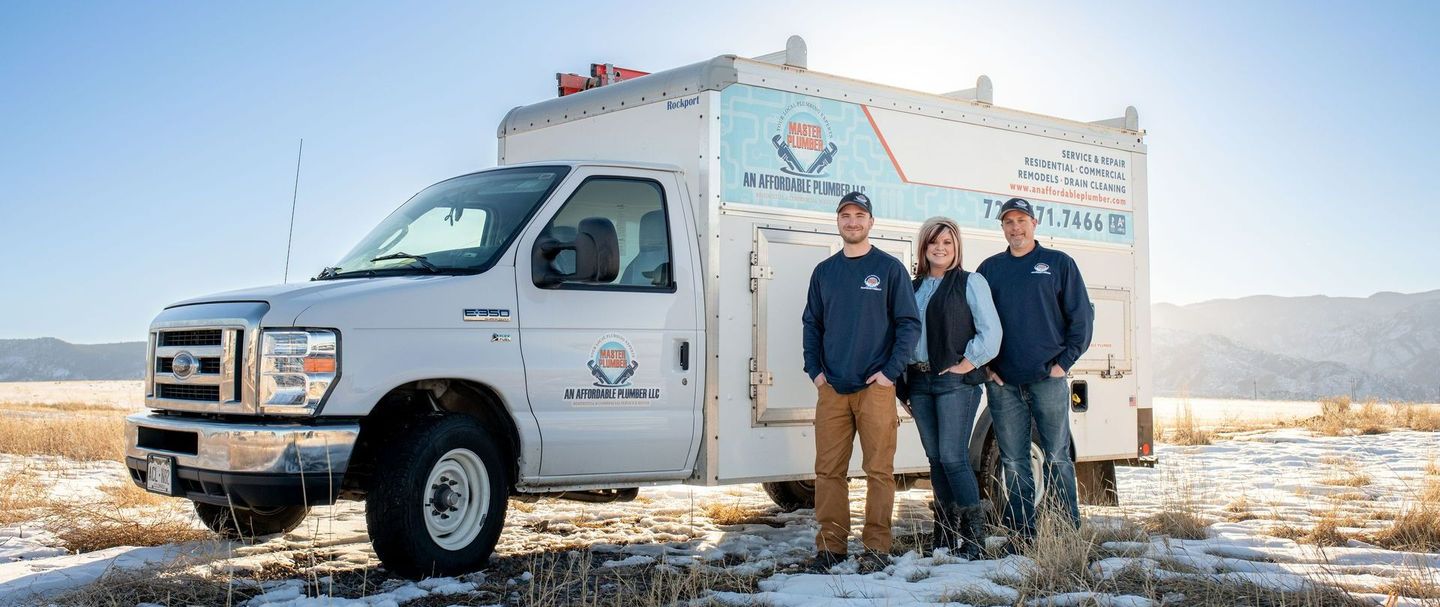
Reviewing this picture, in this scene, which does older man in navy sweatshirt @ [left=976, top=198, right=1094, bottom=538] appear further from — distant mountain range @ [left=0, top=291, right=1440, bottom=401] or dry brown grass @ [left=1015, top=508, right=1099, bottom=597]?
distant mountain range @ [left=0, top=291, right=1440, bottom=401]

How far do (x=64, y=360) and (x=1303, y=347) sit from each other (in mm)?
133122

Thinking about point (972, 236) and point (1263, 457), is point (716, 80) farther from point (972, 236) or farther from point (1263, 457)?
point (1263, 457)

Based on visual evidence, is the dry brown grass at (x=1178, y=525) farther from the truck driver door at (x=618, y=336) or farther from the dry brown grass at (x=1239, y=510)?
the truck driver door at (x=618, y=336)

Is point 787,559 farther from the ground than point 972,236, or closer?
closer

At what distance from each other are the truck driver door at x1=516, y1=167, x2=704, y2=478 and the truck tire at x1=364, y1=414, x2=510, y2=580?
367 mm

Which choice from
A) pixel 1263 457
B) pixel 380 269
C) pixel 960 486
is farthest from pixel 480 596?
pixel 1263 457

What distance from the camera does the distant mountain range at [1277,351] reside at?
85688 millimetres

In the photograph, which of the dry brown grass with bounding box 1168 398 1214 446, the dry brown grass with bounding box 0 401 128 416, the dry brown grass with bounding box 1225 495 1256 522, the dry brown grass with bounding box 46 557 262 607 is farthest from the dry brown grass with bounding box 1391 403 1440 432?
the dry brown grass with bounding box 0 401 128 416

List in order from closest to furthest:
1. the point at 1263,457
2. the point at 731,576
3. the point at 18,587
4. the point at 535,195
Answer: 1. the point at 18,587
2. the point at 731,576
3. the point at 535,195
4. the point at 1263,457

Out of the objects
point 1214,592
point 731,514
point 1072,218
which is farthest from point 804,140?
point 1214,592

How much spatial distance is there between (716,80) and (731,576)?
278 cm

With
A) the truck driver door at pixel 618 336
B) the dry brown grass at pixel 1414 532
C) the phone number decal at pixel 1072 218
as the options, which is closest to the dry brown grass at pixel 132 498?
the truck driver door at pixel 618 336

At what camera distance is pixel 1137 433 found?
9430 millimetres

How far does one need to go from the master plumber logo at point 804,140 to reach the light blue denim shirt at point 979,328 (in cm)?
119
